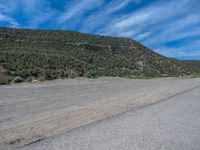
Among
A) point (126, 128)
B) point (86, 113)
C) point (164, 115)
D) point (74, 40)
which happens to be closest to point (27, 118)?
point (86, 113)

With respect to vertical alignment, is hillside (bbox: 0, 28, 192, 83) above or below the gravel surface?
above

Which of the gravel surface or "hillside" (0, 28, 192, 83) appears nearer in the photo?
the gravel surface

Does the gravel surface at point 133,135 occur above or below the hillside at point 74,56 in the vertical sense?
below

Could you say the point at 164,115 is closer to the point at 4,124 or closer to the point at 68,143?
the point at 68,143

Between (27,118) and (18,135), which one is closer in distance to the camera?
(18,135)

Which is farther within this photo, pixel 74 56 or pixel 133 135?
pixel 74 56

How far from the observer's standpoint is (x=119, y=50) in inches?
3472

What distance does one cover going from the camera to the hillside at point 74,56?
44531 millimetres

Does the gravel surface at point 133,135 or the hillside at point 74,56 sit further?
the hillside at point 74,56

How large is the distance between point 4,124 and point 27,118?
3.28ft

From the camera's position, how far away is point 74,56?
220ft

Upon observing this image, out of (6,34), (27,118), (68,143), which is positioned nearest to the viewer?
(68,143)

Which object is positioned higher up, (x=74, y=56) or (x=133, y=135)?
(x=74, y=56)

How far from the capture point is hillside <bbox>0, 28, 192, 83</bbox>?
146 feet
